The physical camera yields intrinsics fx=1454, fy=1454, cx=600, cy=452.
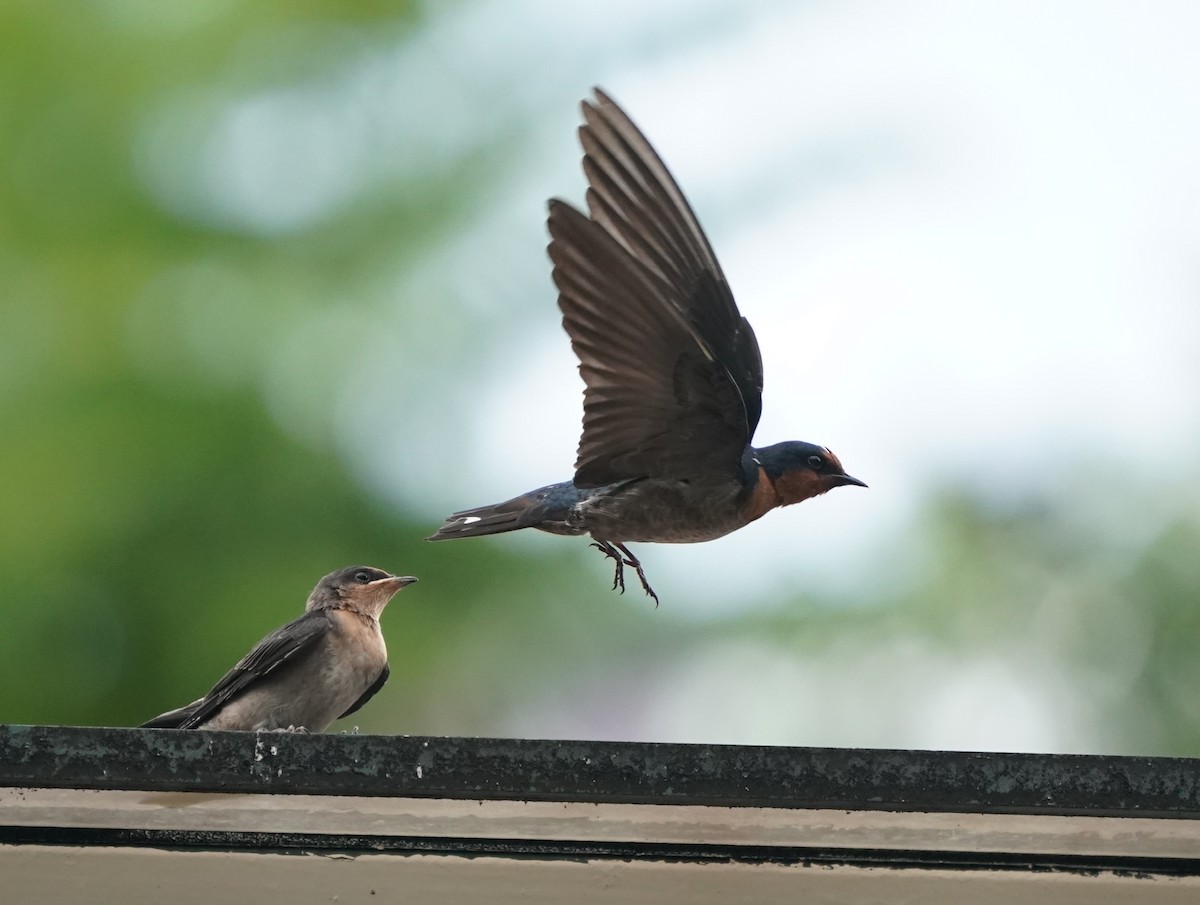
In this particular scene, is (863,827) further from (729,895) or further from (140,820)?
(140,820)

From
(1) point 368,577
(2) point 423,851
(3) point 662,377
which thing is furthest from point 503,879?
(1) point 368,577

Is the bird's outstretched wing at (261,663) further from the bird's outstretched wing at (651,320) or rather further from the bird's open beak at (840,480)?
the bird's open beak at (840,480)

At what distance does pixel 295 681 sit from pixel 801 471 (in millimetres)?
1437

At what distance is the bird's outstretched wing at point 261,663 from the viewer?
146 inches

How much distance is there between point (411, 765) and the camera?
178 cm

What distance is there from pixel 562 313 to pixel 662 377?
0.97ft

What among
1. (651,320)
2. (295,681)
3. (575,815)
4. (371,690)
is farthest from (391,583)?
(575,815)

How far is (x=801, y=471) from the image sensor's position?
151 inches

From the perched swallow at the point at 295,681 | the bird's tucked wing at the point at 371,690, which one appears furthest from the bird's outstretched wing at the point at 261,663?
the bird's tucked wing at the point at 371,690

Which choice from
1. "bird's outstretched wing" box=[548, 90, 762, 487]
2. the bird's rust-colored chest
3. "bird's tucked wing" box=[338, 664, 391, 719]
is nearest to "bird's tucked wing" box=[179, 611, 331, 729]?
"bird's tucked wing" box=[338, 664, 391, 719]

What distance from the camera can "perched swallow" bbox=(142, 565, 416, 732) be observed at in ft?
12.2

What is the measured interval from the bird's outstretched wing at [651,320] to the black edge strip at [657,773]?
1.86 meters

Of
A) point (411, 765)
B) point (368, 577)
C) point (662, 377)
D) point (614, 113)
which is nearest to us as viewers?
point (411, 765)

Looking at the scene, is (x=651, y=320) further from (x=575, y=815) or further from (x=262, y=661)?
(x=575, y=815)
